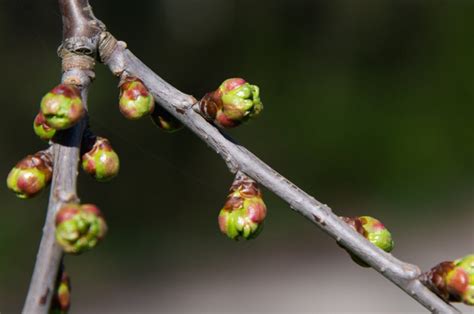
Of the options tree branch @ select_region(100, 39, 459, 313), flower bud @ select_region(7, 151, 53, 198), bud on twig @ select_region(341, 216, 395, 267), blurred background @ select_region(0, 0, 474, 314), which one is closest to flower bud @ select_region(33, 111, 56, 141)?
Result: flower bud @ select_region(7, 151, 53, 198)

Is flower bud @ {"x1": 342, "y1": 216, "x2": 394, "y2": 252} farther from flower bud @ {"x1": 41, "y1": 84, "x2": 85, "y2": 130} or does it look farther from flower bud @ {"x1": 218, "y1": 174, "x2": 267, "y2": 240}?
flower bud @ {"x1": 41, "y1": 84, "x2": 85, "y2": 130}

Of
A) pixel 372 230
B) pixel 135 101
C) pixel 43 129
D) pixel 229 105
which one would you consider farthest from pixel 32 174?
pixel 372 230

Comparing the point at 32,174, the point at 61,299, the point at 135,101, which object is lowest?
the point at 61,299

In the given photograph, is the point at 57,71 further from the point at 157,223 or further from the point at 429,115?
the point at 429,115

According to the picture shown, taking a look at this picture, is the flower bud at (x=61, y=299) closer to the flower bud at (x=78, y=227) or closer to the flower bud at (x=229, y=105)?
the flower bud at (x=78, y=227)

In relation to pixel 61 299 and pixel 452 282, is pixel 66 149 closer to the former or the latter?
pixel 61 299

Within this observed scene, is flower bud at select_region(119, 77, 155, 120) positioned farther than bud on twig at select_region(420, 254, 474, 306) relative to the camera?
Yes
